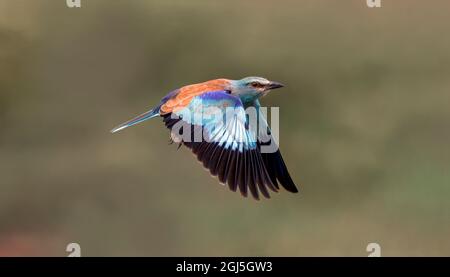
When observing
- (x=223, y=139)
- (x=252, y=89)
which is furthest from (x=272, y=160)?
(x=223, y=139)

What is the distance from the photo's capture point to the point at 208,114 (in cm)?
518

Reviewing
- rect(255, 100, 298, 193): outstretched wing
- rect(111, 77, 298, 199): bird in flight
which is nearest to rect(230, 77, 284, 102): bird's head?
rect(111, 77, 298, 199): bird in flight

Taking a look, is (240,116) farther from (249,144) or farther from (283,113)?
(283,113)

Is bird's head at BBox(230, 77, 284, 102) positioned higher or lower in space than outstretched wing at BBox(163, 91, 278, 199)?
higher

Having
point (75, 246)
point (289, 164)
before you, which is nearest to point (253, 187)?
point (75, 246)

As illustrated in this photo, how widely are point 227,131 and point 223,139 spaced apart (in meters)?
0.06

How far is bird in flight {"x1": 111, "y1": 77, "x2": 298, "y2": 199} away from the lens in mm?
4961

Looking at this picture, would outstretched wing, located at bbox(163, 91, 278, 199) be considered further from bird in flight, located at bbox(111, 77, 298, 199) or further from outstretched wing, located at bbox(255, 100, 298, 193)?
outstretched wing, located at bbox(255, 100, 298, 193)

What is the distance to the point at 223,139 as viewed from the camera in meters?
5.06

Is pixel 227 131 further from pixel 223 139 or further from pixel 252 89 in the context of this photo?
pixel 252 89

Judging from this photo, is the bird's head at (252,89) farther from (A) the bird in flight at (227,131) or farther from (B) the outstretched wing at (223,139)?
(B) the outstretched wing at (223,139)

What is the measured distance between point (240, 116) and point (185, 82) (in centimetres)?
372

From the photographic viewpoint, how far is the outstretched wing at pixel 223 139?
4.94 meters

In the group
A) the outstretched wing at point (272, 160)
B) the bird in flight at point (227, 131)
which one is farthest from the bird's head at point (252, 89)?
the outstretched wing at point (272, 160)
